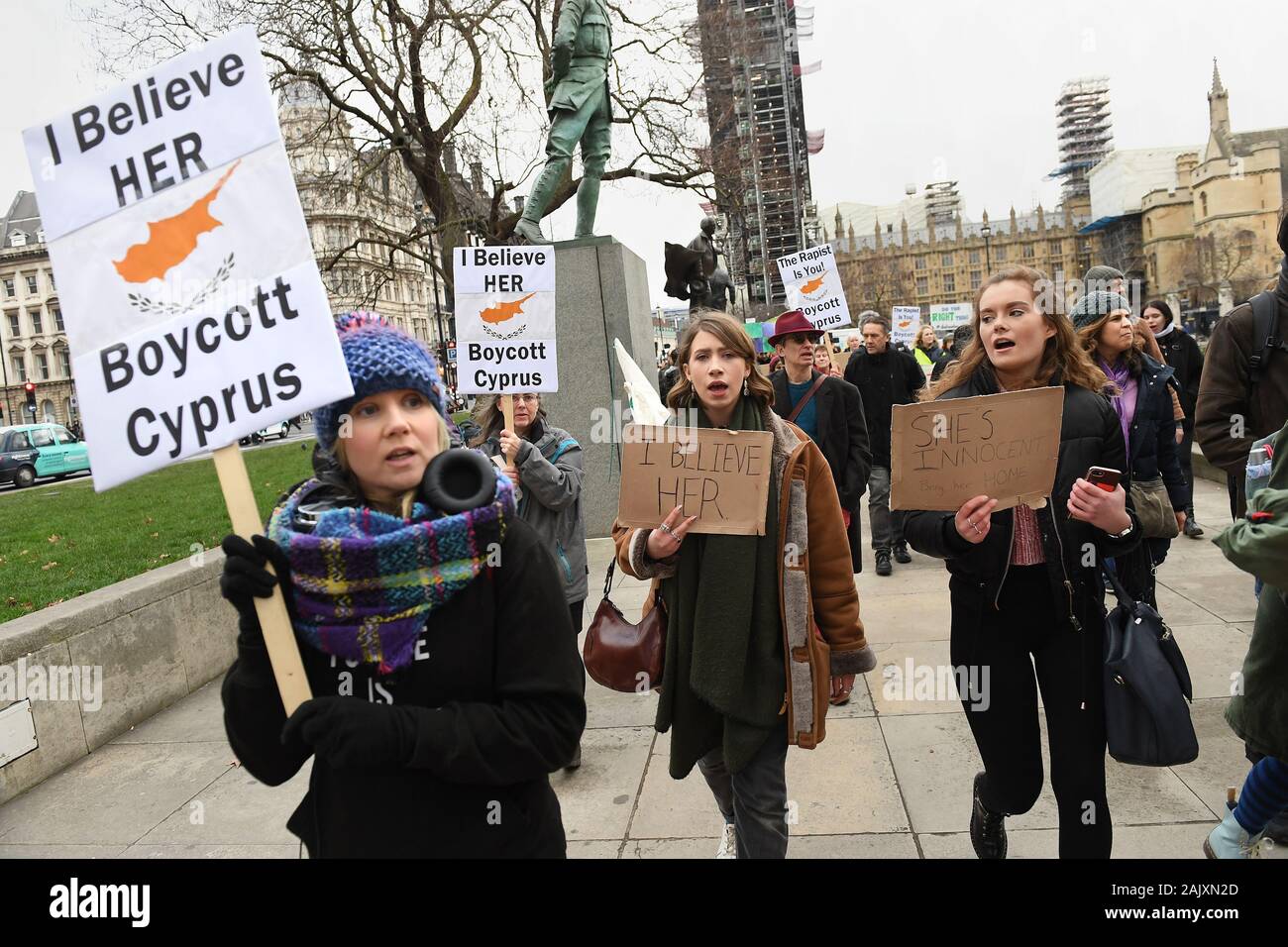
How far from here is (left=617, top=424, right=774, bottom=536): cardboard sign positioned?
8.92ft

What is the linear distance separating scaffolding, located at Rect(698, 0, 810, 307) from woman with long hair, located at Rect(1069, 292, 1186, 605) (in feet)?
52.4

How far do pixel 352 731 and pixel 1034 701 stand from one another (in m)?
2.08

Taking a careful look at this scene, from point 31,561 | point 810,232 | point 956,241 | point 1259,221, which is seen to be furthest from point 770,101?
point 31,561

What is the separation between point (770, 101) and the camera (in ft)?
346

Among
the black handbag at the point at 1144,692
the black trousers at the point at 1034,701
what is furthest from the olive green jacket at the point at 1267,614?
the black trousers at the point at 1034,701

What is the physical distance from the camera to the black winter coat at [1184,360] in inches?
297

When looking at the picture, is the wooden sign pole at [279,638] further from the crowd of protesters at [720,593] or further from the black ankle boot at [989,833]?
the black ankle boot at [989,833]

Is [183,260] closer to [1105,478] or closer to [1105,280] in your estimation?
[1105,478]

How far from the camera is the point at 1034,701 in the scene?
109 inches

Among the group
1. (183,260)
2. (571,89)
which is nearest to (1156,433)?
(183,260)

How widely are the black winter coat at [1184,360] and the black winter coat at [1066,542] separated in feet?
18.3

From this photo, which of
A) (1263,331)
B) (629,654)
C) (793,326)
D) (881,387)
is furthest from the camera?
(881,387)

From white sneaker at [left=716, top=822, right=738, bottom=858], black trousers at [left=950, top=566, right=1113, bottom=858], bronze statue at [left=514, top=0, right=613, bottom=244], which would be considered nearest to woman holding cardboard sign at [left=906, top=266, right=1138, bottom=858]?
black trousers at [left=950, top=566, right=1113, bottom=858]
